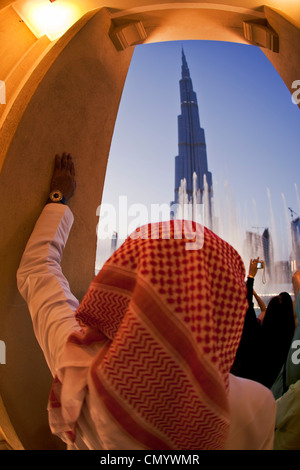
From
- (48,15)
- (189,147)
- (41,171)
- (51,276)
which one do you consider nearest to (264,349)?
(51,276)

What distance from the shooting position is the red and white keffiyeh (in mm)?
556

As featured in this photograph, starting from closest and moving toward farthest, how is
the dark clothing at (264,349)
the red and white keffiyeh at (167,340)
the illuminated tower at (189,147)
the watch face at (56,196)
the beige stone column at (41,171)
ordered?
the red and white keffiyeh at (167,340), the beige stone column at (41,171), the watch face at (56,196), the dark clothing at (264,349), the illuminated tower at (189,147)

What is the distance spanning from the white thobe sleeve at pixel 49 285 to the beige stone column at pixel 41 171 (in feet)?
0.38

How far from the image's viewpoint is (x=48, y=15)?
1.45 m

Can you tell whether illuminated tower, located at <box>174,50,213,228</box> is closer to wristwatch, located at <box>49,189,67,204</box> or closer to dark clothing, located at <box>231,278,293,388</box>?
dark clothing, located at <box>231,278,293,388</box>

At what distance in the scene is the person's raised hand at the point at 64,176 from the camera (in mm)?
1491

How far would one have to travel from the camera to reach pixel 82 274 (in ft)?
6.17

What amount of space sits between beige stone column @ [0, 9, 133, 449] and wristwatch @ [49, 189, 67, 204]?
4 cm

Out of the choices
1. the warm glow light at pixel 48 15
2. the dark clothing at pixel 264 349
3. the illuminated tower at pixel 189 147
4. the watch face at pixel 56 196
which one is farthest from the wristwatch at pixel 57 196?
the illuminated tower at pixel 189 147

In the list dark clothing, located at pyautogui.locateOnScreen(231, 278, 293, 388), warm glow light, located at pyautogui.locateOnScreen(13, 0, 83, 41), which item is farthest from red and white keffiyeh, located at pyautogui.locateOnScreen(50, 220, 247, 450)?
warm glow light, located at pyautogui.locateOnScreen(13, 0, 83, 41)

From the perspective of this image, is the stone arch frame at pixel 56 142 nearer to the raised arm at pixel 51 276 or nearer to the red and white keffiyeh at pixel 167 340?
the raised arm at pixel 51 276

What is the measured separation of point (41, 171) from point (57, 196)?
15 centimetres
